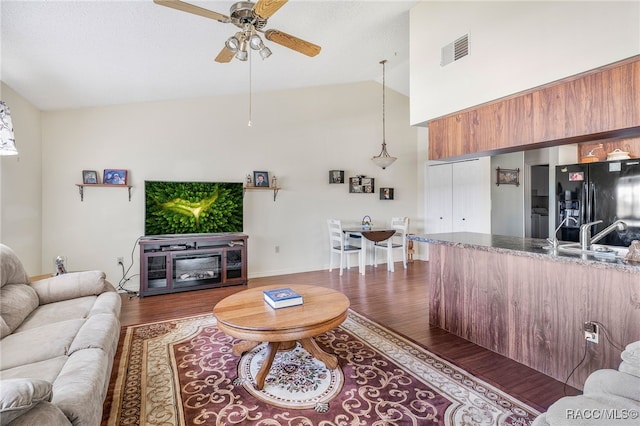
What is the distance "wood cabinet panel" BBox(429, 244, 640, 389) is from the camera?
72.6 inches

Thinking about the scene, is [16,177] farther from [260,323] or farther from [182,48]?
[260,323]

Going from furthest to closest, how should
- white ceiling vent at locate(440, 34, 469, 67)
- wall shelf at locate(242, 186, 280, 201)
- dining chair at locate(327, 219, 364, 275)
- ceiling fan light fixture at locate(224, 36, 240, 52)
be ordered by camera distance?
dining chair at locate(327, 219, 364, 275)
wall shelf at locate(242, 186, 280, 201)
white ceiling vent at locate(440, 34, 469, 67)
ceiling fan light fixture at locate(224, 36, 240, 52)

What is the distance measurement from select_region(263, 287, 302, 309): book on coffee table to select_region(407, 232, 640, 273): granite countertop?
1296 mm

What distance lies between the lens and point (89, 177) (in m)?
4.09

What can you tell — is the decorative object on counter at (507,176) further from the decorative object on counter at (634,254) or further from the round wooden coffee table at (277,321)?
the round wooden coffee table at (277,321)

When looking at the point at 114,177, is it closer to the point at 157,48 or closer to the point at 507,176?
the point at 157,48

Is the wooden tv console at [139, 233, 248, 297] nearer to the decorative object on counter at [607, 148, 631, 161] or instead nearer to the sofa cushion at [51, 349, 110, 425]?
the sofa cushion at [51, 349, 110, 425]

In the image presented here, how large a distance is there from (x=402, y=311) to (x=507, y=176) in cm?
343

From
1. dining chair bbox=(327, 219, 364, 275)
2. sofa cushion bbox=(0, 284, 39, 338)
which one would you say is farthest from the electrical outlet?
sofa cushion bbox=(0, 284, 39, 338)

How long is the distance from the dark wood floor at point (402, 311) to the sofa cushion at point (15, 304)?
3.12 feet

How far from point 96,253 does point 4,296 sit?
7.43ft

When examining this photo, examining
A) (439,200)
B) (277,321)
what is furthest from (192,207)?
(439,200)

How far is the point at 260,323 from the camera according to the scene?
1.94 meters

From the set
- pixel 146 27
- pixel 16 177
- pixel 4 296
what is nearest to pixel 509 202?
pixel 146 27
